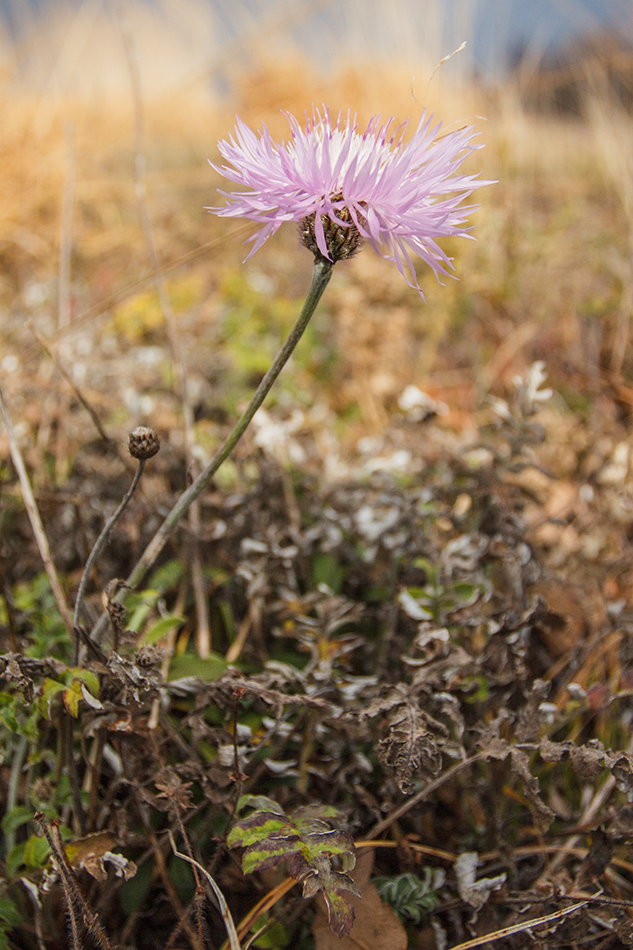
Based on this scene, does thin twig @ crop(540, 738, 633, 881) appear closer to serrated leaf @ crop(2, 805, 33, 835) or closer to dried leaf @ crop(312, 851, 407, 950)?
dried leaf @ crop(312, 851, 407, 950)

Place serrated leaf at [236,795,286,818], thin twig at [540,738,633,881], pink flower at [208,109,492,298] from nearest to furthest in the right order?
pink flower at [208,109,492,298], serrated leaf at [236,795,286,818], thin twig at [540,738,633,881]

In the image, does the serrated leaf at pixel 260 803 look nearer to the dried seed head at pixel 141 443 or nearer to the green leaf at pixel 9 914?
the green leaf at pixel 9 914

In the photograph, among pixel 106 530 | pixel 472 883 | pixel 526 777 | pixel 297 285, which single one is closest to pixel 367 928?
pixel 472 883

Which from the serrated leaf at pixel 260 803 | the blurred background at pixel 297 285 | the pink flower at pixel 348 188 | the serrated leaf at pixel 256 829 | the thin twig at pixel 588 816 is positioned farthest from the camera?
the blurred background at pixel 297 285

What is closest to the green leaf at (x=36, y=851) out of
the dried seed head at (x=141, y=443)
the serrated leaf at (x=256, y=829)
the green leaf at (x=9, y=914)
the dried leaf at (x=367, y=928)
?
the green leaf at (x=9, y=914)

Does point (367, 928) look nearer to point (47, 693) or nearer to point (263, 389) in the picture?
point (47, 693)

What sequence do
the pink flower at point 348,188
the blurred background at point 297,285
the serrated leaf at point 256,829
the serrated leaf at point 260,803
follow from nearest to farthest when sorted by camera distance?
the pink flower at point 348,188, the serrated leaf at point 256,829, the serrated leaf at point 260,803, the blurred background at point 297,285

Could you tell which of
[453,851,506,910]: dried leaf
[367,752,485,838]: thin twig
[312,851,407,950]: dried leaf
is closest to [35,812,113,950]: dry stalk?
[312,851,407,950]: dried leaf

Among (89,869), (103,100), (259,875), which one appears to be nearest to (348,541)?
(259,875)
